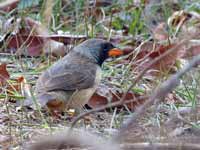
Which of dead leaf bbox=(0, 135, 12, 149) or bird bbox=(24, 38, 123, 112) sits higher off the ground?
bird bbox=(24, 38, 123, 112)

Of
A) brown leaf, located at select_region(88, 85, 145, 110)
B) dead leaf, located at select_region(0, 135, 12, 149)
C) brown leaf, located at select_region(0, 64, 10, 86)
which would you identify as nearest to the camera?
dead leaf, located at select_region(0, 135, 12, 149)

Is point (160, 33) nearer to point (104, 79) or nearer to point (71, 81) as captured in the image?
point (104, 79)

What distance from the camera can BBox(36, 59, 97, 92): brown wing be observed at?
206 inches

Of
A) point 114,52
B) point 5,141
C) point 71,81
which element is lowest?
point 5,141

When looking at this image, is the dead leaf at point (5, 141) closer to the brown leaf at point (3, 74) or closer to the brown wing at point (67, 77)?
the brown wing at point (67, 77)

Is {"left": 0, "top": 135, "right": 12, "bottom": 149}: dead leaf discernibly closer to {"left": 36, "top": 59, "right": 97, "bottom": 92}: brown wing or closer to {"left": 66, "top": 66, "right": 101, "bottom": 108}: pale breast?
{"left": 36, "top": 59, "right": 97, "bottom": 92}: brown wing

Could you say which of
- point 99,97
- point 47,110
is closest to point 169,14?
point 99,97

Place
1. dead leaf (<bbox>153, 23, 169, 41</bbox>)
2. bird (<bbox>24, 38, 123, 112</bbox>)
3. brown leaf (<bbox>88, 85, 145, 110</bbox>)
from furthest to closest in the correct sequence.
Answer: dead leaf (<bbox>153, 23, 169, 41</bbox>) < brown leaf (<bbox>88, 85, 145, 110</bbox>) < bird (<bbox>24, 38, 123, 112</bbox>)

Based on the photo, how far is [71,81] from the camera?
538 centimetres

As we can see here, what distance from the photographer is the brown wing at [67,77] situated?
522cm

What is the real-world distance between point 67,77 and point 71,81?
4 centimetres

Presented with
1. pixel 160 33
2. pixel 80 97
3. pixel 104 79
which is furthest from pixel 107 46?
pixel 160 33

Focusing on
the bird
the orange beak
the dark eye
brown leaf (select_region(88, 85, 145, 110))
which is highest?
the dark eye

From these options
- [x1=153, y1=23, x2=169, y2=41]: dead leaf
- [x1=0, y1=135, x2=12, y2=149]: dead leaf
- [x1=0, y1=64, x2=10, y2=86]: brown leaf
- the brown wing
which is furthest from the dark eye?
[x1=0, y1=135, x2=12, y2=149]: dead leaf
